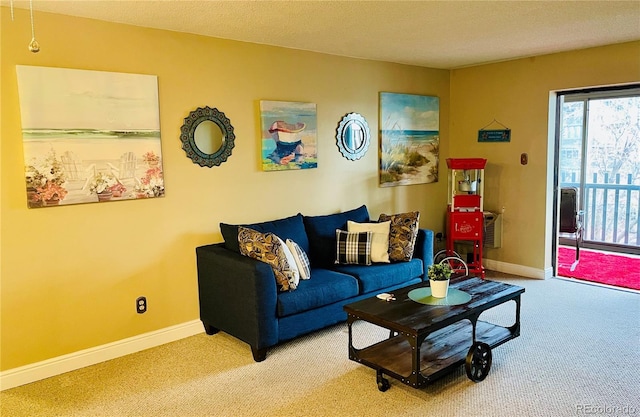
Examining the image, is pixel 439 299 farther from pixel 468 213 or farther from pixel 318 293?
pixel 468 213

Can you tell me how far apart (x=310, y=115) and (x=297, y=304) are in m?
1.86

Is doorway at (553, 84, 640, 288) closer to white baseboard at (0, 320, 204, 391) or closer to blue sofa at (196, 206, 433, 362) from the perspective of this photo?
blue sofa at (196, 206, 433, 362)

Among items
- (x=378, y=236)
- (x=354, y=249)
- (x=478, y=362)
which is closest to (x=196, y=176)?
(x=354, y=249)

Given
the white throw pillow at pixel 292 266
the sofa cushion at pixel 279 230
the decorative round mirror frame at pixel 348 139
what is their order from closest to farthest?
the white throw pillow at pixel 292 266, the sofa cushion at pixel 279 230, the decorative round mirror frame at pixel 348 139

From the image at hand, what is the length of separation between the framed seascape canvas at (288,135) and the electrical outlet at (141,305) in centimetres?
144

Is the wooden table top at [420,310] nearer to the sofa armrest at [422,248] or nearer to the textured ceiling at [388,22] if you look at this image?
the sofa armrest at [422,248]

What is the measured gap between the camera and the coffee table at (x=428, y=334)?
2.80 m

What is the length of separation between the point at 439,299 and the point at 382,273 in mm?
925

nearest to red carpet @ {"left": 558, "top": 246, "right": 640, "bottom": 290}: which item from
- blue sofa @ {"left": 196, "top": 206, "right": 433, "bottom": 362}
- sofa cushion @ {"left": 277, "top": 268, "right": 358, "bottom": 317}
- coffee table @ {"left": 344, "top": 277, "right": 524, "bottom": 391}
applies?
blue sofa @ {"left": 196, "top": 206, "right": 433, "bottom": 362}

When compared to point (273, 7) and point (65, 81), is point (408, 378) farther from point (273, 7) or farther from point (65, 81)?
point (65, 81)

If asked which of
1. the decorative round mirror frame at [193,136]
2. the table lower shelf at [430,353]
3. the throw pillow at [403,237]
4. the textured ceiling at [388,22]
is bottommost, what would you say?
the table lower shelf at [430,353]

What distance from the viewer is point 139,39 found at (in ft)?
11.5

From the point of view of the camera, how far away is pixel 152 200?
3654 mm

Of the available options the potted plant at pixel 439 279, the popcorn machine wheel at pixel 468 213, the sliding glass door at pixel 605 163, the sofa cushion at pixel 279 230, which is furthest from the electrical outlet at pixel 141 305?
the sliding glass door at pixel 605 163
